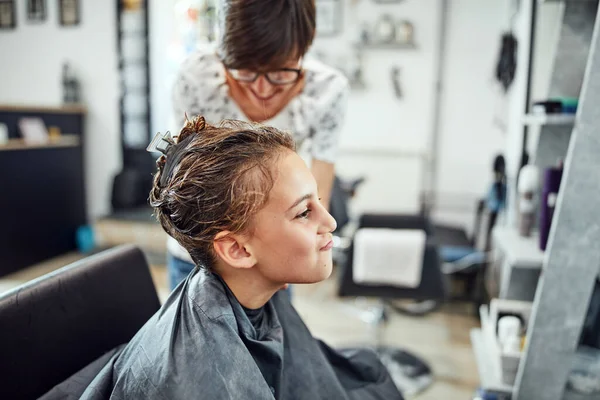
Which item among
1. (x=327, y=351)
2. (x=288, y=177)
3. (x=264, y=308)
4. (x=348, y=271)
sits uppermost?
(x=288, y=177)

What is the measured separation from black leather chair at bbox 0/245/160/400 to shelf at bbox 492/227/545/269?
998 mm

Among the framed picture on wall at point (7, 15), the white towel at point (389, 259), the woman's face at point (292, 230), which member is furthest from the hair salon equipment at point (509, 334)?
the framed picture on wall at point (7, 15)

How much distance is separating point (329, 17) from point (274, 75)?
310 cm

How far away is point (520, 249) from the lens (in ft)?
→ 4.71

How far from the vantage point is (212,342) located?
752 mm

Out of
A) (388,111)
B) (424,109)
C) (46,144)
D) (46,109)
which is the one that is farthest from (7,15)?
(424,109)

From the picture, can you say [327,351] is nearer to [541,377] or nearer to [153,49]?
[541,377]

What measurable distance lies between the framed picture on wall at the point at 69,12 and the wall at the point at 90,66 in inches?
1.8

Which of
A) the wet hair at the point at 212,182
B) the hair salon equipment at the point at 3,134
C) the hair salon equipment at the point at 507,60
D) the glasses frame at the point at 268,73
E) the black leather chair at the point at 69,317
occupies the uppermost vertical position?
the hair salon equipment at the point at 507,60

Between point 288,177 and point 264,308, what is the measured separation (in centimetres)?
32

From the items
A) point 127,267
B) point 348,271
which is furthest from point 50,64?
point 127,267

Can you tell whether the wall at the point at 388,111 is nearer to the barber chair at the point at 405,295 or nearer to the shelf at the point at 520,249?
the barber chair at the point at 405,295

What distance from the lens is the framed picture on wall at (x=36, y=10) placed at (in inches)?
176

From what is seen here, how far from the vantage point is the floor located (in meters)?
2.23
